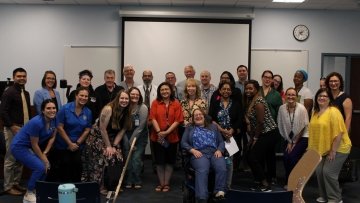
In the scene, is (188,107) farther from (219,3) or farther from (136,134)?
(219,3)

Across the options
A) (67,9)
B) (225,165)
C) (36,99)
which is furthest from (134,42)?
(225,165)

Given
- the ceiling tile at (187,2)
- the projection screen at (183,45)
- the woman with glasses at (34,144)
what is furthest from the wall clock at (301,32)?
the woman with glasses at (34,144)

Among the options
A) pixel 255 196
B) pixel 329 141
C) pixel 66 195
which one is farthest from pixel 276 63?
pixel 66 195

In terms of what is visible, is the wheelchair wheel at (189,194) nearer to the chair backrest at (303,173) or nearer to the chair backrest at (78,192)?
the chair backrest at (303,173)

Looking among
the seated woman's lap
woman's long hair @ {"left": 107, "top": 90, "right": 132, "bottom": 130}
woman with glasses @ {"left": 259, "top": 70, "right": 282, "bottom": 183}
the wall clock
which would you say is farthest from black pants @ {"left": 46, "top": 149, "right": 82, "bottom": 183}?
the wall clock

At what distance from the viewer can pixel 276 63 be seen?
7.48 m

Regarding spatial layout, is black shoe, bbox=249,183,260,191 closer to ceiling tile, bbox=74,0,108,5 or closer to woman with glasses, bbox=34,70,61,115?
woman with glasses, bbox=34,70,61,115

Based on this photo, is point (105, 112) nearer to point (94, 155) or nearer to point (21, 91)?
point (94, 155)

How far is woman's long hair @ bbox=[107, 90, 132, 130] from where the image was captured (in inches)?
178

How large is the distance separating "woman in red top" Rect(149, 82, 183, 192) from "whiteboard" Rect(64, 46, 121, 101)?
2.74m

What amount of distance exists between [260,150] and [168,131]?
3.84 feet

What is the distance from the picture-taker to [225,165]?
414cm

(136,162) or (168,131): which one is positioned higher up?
(168,131)

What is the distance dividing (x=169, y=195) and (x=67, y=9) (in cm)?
444
